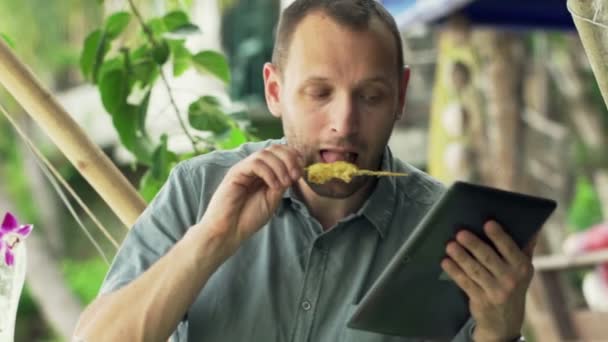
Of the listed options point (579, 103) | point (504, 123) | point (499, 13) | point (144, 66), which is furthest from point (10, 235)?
point (579, 103)

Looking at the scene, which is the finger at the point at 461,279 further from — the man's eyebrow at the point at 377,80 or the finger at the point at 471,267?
the man's eyebrow at the point at 377,80

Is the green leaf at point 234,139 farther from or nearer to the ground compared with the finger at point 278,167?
nearer to the ground

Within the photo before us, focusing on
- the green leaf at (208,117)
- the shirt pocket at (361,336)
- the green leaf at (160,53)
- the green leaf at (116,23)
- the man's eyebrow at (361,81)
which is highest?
the green leaf at (116,23)

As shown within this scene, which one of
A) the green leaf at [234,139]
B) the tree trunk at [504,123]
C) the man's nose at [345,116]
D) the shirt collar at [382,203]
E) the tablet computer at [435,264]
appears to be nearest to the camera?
the tablet computer at [435,264]

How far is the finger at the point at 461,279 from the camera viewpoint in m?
2.16

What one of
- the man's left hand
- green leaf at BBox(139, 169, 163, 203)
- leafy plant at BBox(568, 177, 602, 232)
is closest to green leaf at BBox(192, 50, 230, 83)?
green leaf at BBox(139, 169, 163, 203)

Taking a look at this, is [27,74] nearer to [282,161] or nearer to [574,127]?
[282,161]

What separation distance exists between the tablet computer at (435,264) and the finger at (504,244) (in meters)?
0.01

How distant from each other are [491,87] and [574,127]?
5.30 meters

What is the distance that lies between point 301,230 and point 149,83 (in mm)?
989

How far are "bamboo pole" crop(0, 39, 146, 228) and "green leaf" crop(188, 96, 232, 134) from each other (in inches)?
21.6

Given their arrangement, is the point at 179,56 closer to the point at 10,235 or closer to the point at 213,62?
the point at 213,62

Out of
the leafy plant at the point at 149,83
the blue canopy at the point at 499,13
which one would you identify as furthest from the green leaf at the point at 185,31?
the blue canopy at the point at 499,13

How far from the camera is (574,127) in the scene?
13516mm
